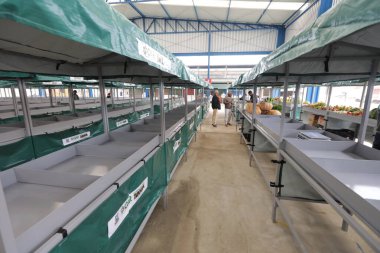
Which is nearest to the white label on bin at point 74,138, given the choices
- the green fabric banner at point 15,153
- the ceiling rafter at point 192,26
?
the green fabric banner at point 15,153

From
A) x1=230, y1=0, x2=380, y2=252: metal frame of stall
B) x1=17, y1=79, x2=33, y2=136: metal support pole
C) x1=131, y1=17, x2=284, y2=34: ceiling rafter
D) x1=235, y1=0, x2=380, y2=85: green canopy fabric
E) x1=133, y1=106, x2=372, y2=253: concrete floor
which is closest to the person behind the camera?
x1=235, y1=0, x2=380, y2=85: green canopy fabric

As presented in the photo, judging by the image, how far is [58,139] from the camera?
10.5 feet

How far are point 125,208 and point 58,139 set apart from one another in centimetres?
264

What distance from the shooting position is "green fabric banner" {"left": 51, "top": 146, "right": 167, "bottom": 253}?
89 cm

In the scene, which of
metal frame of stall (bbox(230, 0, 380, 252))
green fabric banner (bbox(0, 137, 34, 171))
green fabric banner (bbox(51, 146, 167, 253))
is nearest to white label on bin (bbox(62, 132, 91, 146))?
green fabric banner (bbox(0, 137, 34, 171))

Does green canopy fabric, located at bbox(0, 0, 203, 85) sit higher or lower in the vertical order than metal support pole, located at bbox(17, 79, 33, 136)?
higher

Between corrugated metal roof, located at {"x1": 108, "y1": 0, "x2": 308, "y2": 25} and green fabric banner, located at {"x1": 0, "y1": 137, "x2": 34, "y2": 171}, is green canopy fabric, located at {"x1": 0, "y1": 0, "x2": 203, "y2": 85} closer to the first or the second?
green fabric banner, located at {"x1": 0, "y1": 137, "x2": 34, "y2": 171}

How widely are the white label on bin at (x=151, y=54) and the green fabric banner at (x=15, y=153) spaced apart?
2.57 metres

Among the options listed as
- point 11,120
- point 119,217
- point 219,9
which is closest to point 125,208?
point 119,217

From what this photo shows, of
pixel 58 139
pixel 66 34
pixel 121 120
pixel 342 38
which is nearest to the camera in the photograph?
pixel 66 34

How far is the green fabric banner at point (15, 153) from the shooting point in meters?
2.47

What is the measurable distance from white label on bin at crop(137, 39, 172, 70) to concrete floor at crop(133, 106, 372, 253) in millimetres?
1715

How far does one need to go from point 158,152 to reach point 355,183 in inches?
65.2

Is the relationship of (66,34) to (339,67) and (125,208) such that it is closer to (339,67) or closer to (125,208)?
(125,208)
